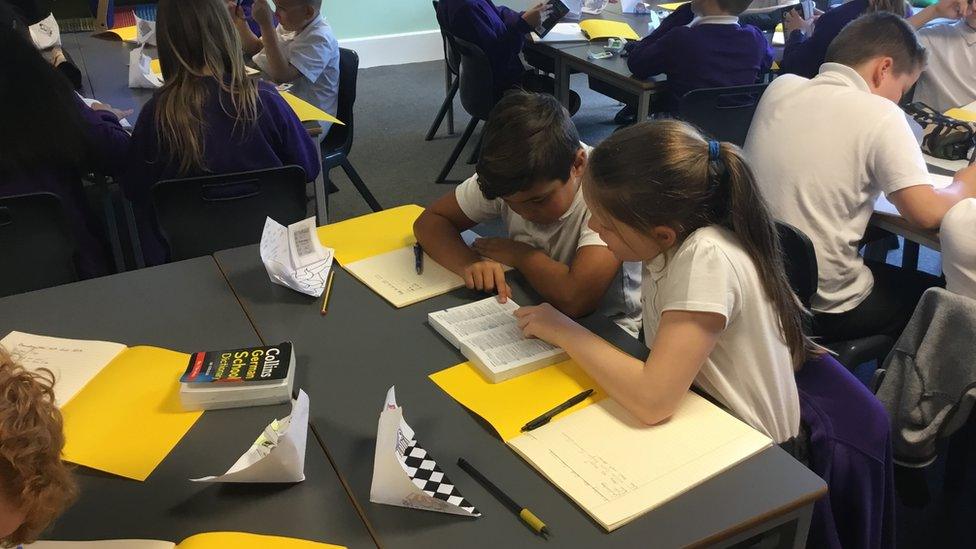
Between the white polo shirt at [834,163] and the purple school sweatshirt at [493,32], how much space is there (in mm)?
1801

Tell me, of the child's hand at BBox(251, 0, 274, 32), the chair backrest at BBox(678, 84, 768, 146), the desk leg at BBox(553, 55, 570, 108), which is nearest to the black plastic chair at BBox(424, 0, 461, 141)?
the desk leg at BBox(553, 55, 570, 108)

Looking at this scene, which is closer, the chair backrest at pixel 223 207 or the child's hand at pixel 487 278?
the child's hand at pixel 487 278

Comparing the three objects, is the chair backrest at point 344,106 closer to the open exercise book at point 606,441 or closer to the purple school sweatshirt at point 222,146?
the purple school sweatshirt at point 222,146

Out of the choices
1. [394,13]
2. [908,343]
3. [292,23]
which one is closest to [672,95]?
[292,23]

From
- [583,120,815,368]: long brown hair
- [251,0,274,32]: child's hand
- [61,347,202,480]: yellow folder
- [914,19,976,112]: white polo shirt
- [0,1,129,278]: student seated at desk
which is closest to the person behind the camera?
[61,347,202,480]: yellow folder

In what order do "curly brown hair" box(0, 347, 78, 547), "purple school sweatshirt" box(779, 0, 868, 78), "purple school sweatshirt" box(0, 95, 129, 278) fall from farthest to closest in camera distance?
"purple school sweatshirt" box(779, 0, 868, 78) < "purple school sweatshirt" box(0, 95, 129, 278) < "curly brown hair" box(0, 347, 78, 547)

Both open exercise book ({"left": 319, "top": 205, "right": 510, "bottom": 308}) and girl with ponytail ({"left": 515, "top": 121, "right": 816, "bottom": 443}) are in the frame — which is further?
open exercise book ({"left": 319, "top": 205, "right": 510, "bottom": 308})

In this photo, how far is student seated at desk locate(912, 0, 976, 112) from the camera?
2734 mm

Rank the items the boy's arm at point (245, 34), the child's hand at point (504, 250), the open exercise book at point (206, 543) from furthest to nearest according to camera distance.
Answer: the boy's arm at point (245, 34), the child's hand at point (504, 250), the open exercise book at point (206, 543)

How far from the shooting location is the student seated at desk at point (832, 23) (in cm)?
293

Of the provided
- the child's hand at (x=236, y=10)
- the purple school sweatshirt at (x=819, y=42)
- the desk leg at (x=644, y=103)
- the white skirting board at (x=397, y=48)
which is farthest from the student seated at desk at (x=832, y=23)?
the white skirting board at (x=397, y=48)

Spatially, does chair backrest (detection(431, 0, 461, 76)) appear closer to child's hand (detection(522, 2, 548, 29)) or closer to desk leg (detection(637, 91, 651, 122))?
child's hand (detection(522, 2, 548, 29))

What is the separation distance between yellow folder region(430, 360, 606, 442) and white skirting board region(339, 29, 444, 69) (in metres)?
5.22

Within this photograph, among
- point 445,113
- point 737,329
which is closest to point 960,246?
point 737,329
